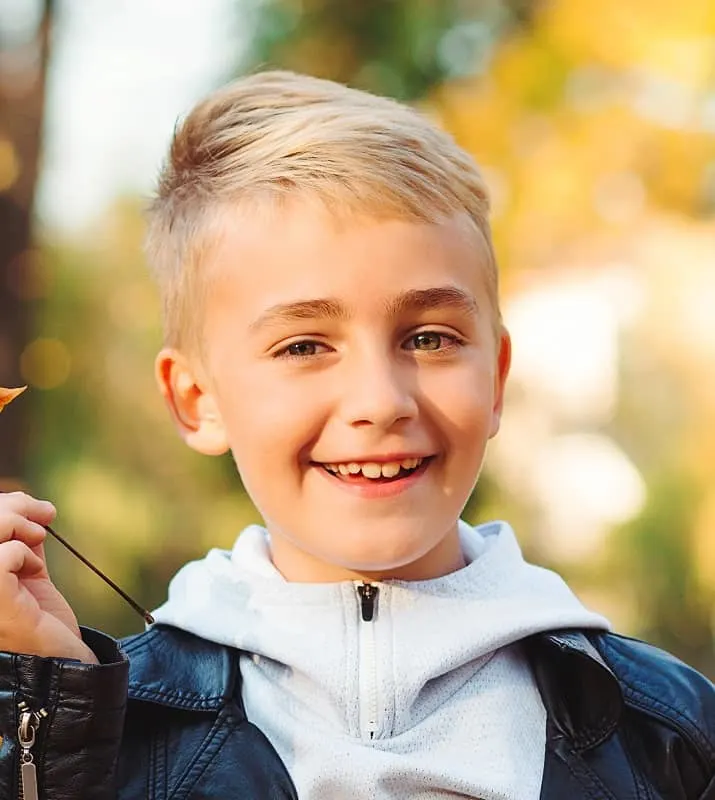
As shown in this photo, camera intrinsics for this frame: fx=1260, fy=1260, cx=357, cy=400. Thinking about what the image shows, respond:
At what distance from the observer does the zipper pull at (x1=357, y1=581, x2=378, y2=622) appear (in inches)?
60.9

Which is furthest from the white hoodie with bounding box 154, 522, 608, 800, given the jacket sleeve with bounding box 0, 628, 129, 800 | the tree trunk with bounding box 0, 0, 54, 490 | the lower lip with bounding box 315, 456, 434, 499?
the tree trunk with bounding box 0, 0, 54, 490

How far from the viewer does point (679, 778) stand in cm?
153

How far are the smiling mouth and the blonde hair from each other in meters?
0.28

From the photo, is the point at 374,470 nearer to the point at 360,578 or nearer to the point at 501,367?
the point at 360,578

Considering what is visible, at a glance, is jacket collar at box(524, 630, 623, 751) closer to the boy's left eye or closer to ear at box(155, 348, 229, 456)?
the boy's left eye

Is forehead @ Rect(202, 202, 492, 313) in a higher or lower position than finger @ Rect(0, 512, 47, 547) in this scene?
higher

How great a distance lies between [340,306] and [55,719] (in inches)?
21.8

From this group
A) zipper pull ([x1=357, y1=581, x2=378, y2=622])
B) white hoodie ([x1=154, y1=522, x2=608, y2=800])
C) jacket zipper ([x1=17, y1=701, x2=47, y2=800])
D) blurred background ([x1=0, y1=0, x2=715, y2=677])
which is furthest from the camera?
blurred background ([x1=0, y1=0, x2=715, y2=677])

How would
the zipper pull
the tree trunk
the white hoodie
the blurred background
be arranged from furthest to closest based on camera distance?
the blurred background < the tree trunk < the zipper pull < the white hoodie

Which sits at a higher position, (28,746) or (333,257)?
(333,257)

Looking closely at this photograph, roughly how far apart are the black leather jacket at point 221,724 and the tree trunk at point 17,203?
258 centimetres

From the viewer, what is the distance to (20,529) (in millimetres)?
1349

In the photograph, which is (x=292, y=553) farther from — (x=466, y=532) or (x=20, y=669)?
(x=20, y=669)

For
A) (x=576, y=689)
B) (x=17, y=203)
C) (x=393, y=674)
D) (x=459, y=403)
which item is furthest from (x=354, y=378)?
(x=17, y=203)
